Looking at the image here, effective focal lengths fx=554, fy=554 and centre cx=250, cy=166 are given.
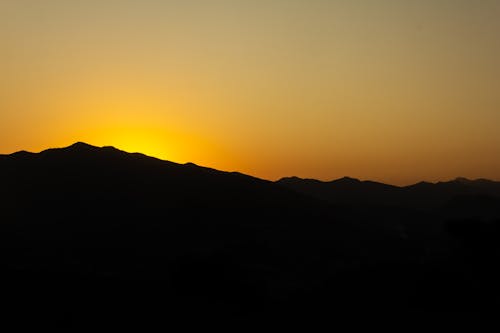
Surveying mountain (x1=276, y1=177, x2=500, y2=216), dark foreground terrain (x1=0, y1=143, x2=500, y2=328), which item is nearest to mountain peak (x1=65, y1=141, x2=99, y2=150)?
dark foreground terrain (x1=0, y1=143, x2=500, y2=328)

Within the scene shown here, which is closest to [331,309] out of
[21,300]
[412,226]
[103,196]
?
[21,300]

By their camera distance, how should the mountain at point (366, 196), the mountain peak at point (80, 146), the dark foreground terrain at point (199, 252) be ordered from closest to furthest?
the dark foreground terrain at point (199, 252) → the mountain peak at point (80, 146) → the mountain at point (366, 196)

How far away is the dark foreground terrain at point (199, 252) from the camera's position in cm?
5488

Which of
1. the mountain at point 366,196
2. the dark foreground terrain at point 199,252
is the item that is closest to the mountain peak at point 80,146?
the dark foreground terrain at point 199,252

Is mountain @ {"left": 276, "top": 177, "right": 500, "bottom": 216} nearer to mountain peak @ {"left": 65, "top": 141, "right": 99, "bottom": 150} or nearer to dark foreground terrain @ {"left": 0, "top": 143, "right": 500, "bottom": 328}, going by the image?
dark foreground terrain @ {"left": 0, "top": 143, "right": 500, "bottom": 328}

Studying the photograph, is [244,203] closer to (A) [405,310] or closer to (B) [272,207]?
(B) [272,207]

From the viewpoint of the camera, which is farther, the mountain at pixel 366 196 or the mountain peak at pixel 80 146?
the mountain at pixel 366 196

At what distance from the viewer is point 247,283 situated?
6097cm

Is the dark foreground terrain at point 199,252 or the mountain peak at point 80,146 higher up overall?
the mountain peak at point 80,146

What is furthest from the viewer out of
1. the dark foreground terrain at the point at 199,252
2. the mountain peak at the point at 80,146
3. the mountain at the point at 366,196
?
the mountain at the point at 366,196

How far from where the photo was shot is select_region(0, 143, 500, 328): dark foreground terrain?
54.9m

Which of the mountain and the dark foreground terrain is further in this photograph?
the mountain

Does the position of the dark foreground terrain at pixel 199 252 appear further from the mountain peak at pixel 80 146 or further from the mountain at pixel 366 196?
the mountain at pixel 366 196

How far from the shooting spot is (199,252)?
71.1 m
